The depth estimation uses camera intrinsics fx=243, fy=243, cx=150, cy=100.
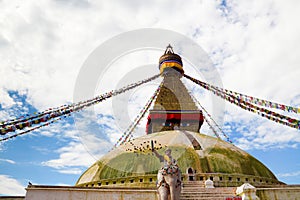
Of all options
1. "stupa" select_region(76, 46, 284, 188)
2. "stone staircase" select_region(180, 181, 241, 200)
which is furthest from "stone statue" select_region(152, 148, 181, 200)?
"stupa" select_region(76, 46, 284, 188)

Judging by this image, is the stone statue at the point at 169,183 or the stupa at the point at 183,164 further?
the stupa at the point at 183,164

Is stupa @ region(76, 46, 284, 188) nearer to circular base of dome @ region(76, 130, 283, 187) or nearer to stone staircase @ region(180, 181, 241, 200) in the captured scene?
circular base of dome @ region(76, 130, 283, 187)

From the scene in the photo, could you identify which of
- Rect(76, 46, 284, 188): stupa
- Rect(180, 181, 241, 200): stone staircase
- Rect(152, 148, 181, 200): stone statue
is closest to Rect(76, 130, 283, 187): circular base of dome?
Rect(76, 46, 284, 188): stupa

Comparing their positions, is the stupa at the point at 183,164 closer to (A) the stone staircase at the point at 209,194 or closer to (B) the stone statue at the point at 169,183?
→ (A) the stone staircase at the point at 209,194

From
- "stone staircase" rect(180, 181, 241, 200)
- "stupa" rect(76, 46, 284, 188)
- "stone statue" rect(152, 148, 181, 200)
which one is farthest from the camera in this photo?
"stupa" rect(76, 46, 284, 188)

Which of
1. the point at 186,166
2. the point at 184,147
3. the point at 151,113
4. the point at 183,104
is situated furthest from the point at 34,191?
the point at 183,104

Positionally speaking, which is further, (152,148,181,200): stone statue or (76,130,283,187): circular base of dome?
(76,130,283,187): circular base of dome

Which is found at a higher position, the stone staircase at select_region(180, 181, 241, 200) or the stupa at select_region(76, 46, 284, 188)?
the stupa at select_region(76, 46, 284, 188)

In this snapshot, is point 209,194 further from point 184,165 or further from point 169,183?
point 184,165

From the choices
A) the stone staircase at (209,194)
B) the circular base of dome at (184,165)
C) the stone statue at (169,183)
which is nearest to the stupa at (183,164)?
the circular base of dome at (184,165)

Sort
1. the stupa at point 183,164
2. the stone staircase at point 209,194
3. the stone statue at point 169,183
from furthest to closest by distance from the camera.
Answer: the stupa at point 183,164
the stone staircase at point 209,194
the stone statue at point 169,183

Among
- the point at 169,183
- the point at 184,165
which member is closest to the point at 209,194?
the point at 169,183

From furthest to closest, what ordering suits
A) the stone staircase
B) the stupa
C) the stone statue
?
the stupa
the stone staircase
the stone statue

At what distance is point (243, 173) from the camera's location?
12.8 meters
